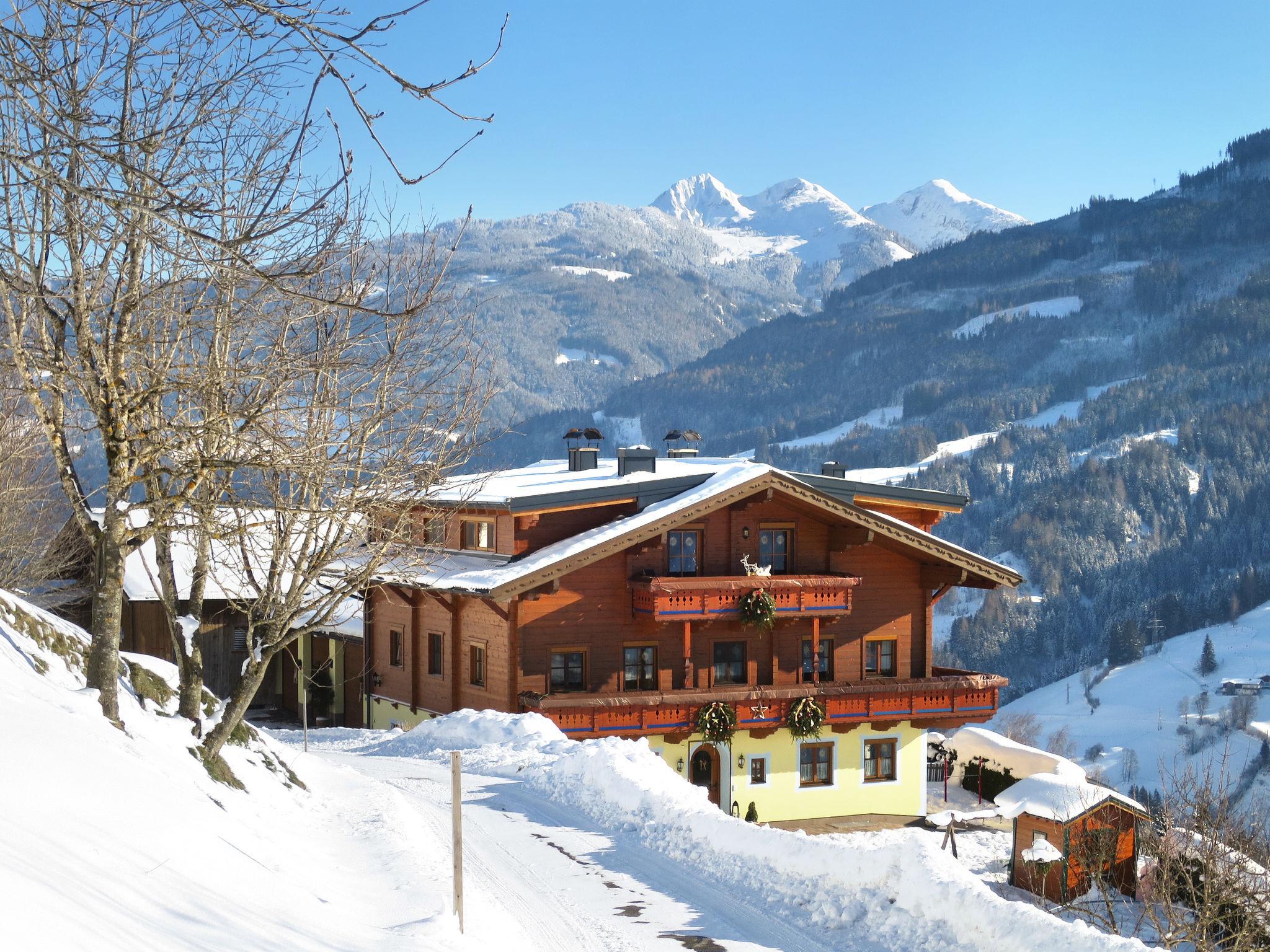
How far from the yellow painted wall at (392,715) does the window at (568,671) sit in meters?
3.59

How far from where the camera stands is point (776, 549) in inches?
1178

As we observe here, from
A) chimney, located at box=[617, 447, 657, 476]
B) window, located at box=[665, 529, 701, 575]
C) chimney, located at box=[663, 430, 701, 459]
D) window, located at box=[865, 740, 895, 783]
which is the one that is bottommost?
window, located at box=[865, 740, 895, 783]

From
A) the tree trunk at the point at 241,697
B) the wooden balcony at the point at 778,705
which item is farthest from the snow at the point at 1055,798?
the tree trunk at the point at 241,697

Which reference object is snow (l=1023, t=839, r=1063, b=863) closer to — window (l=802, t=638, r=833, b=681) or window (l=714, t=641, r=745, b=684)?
window (l=802, t=638, r=833, b=681)

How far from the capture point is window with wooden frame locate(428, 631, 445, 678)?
29.3 m

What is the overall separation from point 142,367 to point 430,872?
513 cm

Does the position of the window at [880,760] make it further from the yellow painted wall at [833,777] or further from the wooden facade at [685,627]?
the wooden facade at [685,627]

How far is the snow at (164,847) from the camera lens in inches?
215

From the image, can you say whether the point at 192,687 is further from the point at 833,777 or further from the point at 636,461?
the point at 833,777

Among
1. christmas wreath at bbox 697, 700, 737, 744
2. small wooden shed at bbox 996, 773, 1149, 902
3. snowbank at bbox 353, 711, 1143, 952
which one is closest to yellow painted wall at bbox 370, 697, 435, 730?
christmas wreath at bbox 697, 700, 737, 744

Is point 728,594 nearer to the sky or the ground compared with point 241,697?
nearer to the ground

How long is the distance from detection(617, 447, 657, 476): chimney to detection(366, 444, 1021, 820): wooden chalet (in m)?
0.05

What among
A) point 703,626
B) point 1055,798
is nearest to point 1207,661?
point 1055,798

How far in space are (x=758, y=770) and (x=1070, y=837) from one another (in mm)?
7465
